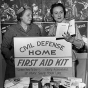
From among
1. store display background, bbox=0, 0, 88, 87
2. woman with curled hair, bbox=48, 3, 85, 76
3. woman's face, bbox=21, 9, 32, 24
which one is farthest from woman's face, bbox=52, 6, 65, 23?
store display background, bbox=0, 0, 88, 87

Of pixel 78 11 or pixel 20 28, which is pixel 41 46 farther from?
pixel 78 11

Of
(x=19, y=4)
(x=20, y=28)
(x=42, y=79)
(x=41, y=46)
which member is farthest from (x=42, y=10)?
(x=42, y=79)

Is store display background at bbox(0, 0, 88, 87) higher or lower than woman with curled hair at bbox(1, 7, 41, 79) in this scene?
higher

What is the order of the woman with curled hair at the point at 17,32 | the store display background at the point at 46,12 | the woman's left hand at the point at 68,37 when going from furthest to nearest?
the store display background at the point at 46,12
the woman with curled hair at the point at 17,32
the woman's left hand at the point at 68,37

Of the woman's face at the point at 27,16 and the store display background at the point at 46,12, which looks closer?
the woman's face at the point at 27,16

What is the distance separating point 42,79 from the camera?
2.00 metres

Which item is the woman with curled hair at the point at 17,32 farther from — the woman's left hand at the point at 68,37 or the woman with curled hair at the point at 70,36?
the woman's left hand at the point at 68,37

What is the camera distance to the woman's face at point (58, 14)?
2359 millimetres

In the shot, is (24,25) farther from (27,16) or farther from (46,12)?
(46,12)

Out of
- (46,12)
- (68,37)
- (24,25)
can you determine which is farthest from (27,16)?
(46,12)

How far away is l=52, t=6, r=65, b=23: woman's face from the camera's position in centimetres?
236

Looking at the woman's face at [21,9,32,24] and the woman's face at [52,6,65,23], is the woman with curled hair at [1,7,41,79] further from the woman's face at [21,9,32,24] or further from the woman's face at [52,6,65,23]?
the woman's face at [52,6,65,23]

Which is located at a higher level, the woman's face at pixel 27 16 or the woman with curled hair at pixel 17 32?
the woman's face at pixel 27 16

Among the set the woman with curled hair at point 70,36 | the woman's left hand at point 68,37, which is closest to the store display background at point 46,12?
the woman with curled hair at point 70,36
